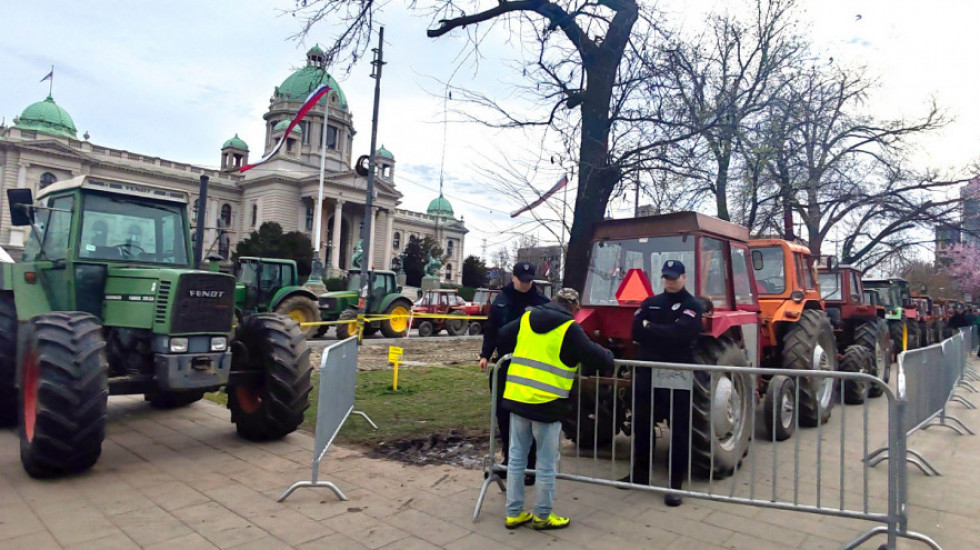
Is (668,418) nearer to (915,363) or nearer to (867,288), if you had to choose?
(915,363)

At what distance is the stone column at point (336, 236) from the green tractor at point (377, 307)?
53732 mm

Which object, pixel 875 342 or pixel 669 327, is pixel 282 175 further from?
pixel 669 327

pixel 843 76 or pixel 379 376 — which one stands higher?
pixel 843 76

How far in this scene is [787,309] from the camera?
785 cm

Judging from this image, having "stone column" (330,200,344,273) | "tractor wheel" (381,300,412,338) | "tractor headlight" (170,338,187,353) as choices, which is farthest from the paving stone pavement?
"stone column" (330,200,344,273)

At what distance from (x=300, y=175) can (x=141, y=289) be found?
74276mm

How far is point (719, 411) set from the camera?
5.15 meters

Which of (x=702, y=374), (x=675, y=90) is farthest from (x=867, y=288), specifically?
(x=702, y=374)

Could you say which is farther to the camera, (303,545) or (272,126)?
(272,126)

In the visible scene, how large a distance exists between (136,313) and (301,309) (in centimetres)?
1317

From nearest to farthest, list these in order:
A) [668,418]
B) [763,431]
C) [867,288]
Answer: [668,418], [763,431], [867,288]

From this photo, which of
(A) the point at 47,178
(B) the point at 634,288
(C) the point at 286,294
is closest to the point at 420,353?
(C) the point at 286,294

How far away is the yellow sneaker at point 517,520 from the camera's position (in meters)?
4.19

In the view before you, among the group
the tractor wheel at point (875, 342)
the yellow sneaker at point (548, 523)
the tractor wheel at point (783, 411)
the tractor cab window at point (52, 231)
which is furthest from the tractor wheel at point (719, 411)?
the tractor wheel at point (875, 342)
